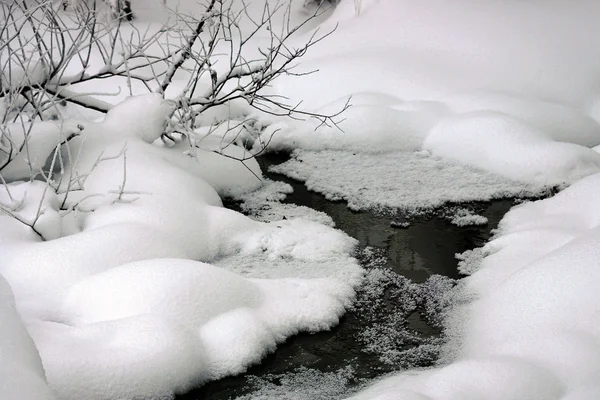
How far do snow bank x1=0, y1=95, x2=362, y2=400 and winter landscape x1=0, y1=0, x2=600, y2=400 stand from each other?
11mm

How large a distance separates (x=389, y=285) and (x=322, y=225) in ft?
2.42

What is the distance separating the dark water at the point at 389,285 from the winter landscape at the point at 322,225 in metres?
0.01

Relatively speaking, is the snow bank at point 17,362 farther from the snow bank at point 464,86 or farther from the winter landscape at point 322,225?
the snow bank at point 464,86

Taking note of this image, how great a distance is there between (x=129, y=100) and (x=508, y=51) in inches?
139

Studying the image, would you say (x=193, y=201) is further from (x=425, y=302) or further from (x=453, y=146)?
(x=453, y=146)

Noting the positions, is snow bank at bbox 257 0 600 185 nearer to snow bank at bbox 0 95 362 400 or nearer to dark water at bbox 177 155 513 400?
dark water at bbox 177 155 513 400

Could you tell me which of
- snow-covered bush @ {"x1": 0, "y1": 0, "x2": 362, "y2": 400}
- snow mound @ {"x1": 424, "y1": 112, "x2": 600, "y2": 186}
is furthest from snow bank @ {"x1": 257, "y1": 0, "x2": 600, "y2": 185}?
snow-covered bush @ {"x1": 0, "y1": 0, "x2": 362, "y2": 400}


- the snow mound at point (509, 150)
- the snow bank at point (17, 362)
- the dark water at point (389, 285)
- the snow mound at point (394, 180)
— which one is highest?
the snow mound at point (509, 150)

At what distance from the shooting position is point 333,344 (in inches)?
126

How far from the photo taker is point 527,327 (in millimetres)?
2902

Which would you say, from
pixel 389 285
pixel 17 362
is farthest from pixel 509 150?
pixel 17 362

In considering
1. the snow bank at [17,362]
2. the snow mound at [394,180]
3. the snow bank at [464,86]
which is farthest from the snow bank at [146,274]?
the snow bank at [464,86]

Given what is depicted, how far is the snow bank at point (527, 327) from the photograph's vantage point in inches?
98.7

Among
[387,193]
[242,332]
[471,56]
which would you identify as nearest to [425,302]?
[242,332]
